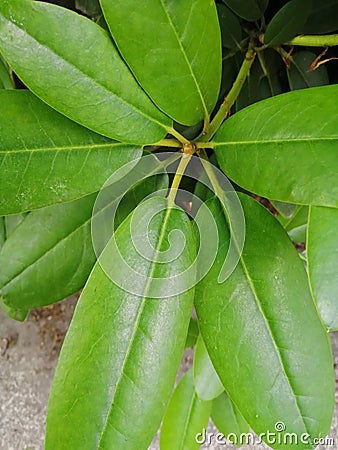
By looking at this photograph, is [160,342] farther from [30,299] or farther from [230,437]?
[230,437]

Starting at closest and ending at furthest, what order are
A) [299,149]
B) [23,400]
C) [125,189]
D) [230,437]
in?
[299,149] < [125,189] < [230,437] < [23,400]

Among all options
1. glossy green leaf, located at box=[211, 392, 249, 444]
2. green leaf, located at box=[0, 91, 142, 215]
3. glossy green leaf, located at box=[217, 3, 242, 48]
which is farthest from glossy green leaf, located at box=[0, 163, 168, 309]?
glossy green leaf, located at box=[211, 392, 249, 444]

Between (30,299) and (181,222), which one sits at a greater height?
(181,222)

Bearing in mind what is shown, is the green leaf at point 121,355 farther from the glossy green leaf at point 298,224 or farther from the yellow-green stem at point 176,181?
the glossy green leaf at point 298,224

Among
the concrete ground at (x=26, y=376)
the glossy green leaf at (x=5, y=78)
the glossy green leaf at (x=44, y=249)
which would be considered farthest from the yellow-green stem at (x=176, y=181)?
the concrete ground at (x=26, y=376)

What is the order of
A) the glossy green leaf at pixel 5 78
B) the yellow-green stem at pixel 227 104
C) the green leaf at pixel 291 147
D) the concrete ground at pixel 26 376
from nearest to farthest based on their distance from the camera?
the green leaf at pixel 291 147, the yellow-green stem at pixel 227 104, the glossy green leaf at pixel 5 78, the concrete ground at pixel 26 376

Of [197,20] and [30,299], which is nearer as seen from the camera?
[197,20]

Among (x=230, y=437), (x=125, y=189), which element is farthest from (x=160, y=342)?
(x=230, y=437)
